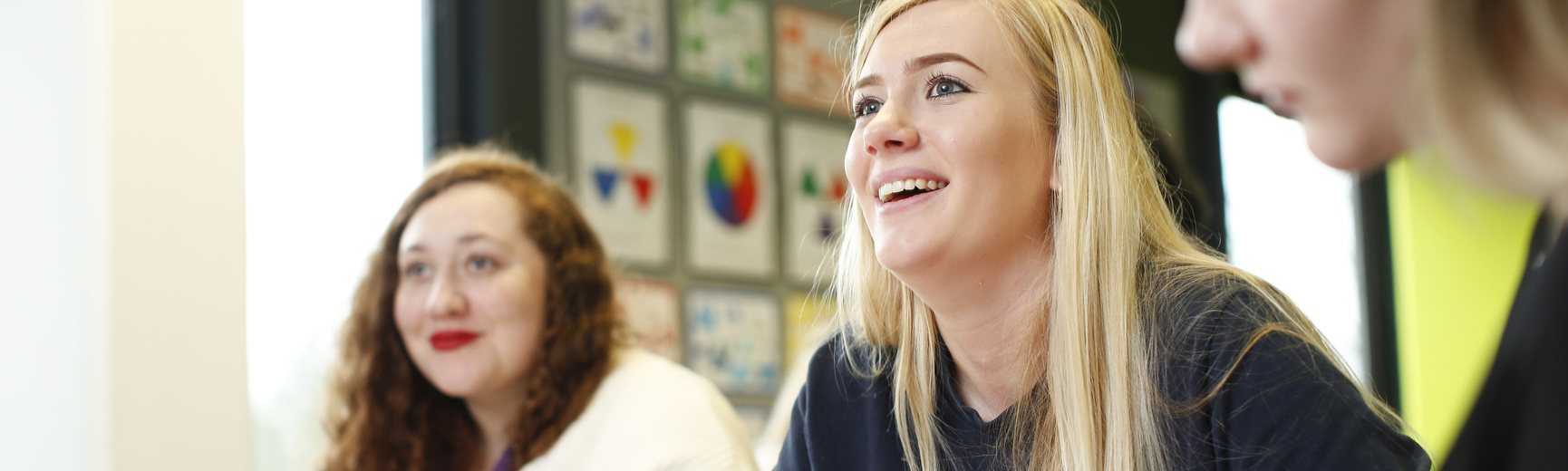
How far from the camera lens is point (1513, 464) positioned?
22.7 inches

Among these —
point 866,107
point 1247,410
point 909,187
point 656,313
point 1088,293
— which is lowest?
point 656,313

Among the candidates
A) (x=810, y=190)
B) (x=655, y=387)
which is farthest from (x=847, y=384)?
(x=810, y=190)

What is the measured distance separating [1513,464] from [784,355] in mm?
3402

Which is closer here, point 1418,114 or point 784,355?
point 1418,114

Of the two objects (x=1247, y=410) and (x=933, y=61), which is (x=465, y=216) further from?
(x=1247, y=410)

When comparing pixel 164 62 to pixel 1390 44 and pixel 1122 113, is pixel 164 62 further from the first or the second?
pixel 1390 44

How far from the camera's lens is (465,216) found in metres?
2.34

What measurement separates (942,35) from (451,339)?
45.5 inches

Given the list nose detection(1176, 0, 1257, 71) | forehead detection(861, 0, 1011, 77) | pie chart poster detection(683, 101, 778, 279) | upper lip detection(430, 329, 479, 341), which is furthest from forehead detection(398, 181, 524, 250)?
nose detection(1176, 0, 1257, 71)

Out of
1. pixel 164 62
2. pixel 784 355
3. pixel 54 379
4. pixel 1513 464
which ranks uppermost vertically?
pixel 164 62

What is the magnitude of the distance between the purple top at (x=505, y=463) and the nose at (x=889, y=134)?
41.7 inches

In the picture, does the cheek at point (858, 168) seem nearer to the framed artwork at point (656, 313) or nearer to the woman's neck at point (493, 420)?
the woman's neck at point (493, 420)

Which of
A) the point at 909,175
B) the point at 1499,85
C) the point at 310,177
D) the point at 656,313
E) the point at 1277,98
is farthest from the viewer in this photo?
the point at 656,313

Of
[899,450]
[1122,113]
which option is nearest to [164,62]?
[899,450]
